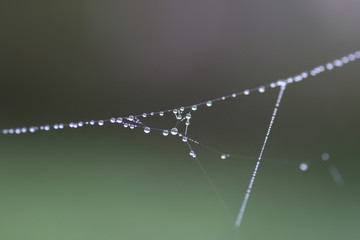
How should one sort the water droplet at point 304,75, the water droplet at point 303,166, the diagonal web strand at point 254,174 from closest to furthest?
the diagonal web strand at point 254,174 → the water droplet at point 303,166 → the water droplet at point 304,75

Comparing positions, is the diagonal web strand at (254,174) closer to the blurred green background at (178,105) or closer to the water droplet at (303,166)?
the blurred green background at (178,105)

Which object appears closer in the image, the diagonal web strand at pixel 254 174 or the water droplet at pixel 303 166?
the diagonal web strand at pixel 254 174

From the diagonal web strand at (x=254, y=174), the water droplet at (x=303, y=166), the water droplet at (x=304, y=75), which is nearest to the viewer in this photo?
the diagonal web strand at (x=254, y=174)

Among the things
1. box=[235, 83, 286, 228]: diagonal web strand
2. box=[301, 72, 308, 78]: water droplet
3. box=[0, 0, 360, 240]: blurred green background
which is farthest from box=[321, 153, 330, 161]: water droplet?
box=[301, 72, 308, 78]: water droplet

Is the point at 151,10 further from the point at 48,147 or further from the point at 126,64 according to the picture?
the point at 48,147

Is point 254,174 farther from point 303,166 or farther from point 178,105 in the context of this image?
point 178,105

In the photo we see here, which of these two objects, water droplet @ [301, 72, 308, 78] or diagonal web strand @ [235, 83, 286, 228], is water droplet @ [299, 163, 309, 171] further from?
water droplet @ [301, 72, 308, 78]

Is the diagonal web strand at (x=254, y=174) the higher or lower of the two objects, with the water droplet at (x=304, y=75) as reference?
lower

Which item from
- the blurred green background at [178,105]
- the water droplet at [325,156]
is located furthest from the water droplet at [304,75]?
the water droplet at [325,156]
